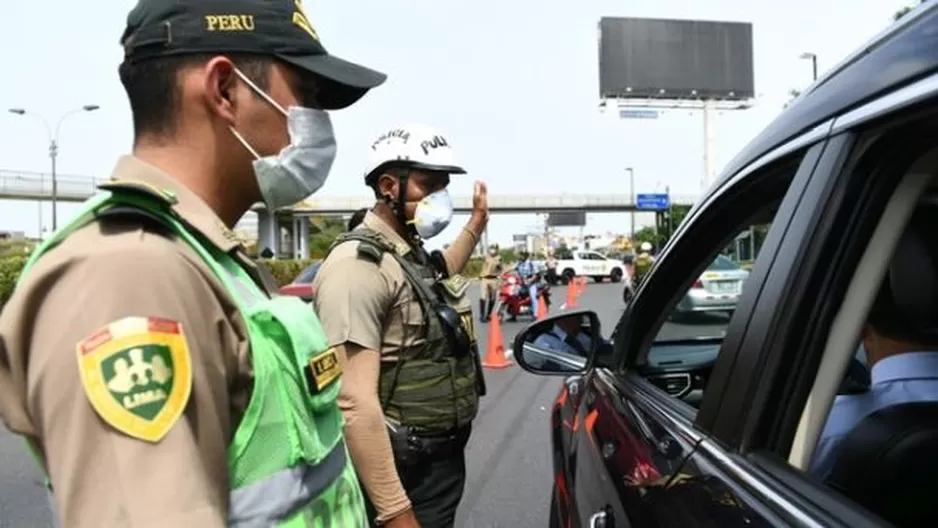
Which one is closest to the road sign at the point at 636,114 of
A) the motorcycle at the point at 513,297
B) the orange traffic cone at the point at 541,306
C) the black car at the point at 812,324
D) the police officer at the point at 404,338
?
the orange traffic cone at the point at 541,306

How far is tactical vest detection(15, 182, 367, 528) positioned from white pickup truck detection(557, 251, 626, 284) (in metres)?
45.2

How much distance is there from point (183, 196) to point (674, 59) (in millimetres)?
51866

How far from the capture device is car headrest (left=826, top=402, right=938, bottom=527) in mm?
1426

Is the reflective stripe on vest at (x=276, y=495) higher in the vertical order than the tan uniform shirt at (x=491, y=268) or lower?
higher

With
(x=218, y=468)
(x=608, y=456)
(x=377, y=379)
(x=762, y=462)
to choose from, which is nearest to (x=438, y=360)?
(x=377, y=379)

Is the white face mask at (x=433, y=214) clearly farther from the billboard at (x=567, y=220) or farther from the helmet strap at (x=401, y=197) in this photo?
the billboard at (x=567, y=220)

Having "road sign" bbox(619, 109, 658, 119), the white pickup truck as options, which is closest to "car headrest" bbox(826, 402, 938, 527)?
the white pickup truck

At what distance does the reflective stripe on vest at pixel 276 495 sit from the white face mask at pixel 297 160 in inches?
19.3

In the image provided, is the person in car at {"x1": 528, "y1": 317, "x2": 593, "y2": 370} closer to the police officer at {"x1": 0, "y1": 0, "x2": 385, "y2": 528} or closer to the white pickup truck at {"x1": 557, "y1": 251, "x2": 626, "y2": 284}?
the police officer at {"x1": 0, "y1": 0, "x2": 385, "y2": 528}

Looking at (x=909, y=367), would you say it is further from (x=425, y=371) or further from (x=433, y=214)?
(x=433, y=214)

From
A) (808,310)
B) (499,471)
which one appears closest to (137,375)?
(808,310)

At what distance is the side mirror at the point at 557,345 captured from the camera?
9.16 feet

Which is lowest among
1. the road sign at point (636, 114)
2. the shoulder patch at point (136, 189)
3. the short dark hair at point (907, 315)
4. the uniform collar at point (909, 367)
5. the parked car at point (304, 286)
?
the parked car at point (304, 286)

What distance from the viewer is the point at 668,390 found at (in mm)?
2520
